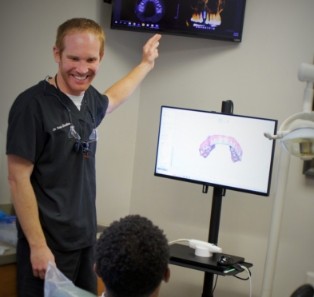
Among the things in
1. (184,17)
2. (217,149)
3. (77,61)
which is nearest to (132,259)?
(77,61)

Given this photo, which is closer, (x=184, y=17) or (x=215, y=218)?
(x=215, y=218)

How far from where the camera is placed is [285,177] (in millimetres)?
2186

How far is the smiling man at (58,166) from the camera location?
1649 mm

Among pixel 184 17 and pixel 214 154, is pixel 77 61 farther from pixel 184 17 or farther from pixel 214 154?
pixel 184 17

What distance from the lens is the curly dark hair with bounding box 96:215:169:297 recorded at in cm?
96

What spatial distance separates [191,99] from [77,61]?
1.20 metres

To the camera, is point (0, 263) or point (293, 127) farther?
point (0, 263)

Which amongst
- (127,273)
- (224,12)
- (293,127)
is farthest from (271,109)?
(127,273)

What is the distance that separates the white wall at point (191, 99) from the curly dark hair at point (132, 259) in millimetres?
1653

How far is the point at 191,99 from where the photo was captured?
2.88 meters

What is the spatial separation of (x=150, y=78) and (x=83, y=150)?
1.29 m

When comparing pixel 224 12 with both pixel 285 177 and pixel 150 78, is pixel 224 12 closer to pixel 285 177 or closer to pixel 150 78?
pixel 150 78

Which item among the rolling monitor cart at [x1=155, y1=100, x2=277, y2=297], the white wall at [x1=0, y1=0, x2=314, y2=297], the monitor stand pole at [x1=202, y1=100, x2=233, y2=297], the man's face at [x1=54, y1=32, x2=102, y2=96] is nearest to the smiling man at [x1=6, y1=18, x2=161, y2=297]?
the man's face at [x1=54, y1=32, x2=102, y2=96]

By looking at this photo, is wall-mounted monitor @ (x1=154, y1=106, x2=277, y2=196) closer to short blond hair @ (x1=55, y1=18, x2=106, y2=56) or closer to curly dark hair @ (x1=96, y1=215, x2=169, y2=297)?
short blond hair @ (x1=55, y1=18, x2=106, y2=56)
